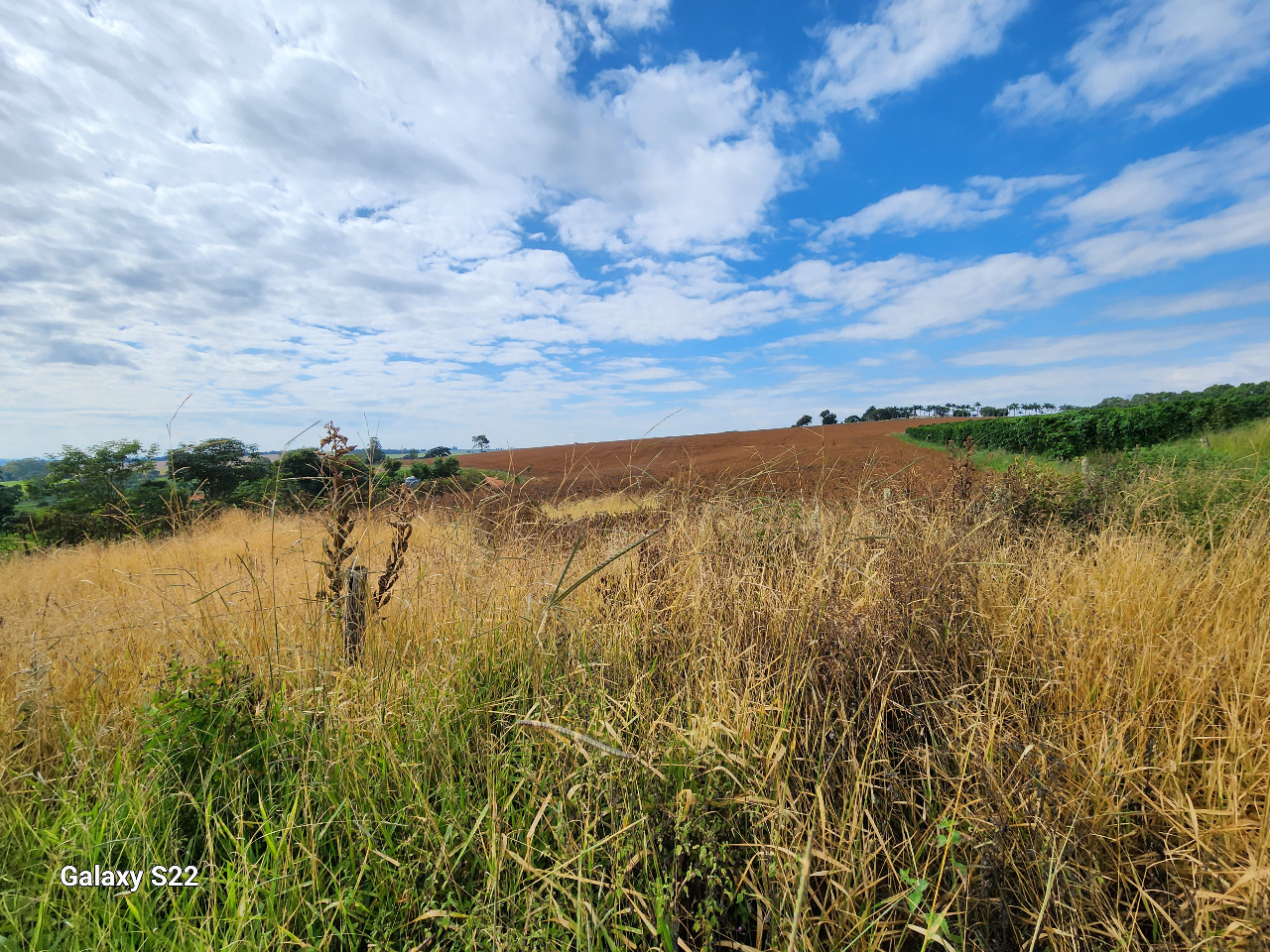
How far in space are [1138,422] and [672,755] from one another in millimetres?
23087

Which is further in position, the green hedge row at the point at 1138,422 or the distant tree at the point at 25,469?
the green hedge row at the point at 1138,422

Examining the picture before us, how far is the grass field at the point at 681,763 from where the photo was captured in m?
1.41

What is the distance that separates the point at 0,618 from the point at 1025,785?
5.70m

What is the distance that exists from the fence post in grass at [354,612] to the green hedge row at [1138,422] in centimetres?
1698

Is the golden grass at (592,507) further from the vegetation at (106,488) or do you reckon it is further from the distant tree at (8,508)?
the distant tree at (8,508)

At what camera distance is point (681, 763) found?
1.70m

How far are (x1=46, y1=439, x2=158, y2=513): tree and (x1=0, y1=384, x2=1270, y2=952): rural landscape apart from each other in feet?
23.4

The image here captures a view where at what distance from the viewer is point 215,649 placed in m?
2.57

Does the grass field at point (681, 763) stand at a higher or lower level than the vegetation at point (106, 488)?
lower

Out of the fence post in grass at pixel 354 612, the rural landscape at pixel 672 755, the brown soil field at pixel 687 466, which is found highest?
the brown soil field at pixel 687 466

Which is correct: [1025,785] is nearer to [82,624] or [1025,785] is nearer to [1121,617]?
[1121,617]

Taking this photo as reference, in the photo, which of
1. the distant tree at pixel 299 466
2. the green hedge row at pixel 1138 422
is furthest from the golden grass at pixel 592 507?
the green hedge row at pixel 1138 422

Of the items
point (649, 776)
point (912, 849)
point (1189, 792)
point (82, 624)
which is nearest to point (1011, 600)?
point (1189, 792)

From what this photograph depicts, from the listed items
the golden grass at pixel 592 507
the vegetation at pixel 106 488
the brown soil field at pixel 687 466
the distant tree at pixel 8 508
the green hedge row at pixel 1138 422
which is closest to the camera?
the brown soil field at pixel 687 466
